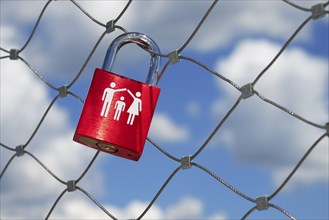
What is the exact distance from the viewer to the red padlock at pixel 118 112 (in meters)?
1.32

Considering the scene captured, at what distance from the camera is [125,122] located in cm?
134

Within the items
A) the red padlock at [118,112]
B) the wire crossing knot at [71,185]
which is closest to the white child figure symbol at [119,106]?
the red padlock at [118,112]

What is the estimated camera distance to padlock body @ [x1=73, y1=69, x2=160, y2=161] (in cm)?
132

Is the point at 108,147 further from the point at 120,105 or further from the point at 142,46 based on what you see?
the point at 142,46

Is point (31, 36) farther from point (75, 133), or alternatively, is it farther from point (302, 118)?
point (302, 118)

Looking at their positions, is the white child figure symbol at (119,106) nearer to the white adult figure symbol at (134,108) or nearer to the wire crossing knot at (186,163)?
the white adult figure symbol at (134,108)

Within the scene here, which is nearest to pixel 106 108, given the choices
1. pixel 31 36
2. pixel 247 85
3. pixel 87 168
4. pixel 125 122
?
pixel 125 122

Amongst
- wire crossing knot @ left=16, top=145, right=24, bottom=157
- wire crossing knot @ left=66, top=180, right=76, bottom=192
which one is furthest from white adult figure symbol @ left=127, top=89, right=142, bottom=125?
wire crossing knot @ left=16, top=145, right=24, bottom=157

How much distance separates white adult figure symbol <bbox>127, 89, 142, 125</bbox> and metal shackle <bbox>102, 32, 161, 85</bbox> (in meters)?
0.04

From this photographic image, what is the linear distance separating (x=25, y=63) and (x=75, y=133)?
87 cm

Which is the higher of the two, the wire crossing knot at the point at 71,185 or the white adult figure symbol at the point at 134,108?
the wire crossing knot at the point at 71,185

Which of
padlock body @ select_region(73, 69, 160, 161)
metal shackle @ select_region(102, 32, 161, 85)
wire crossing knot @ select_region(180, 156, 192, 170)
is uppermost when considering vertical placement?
metal shackle @ select_region(102, 32, 161, 85)

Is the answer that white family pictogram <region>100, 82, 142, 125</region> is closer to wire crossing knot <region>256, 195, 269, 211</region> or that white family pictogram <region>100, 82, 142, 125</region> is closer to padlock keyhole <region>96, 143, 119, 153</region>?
padlock keyhole <region>96, 143, 119, 153</region>

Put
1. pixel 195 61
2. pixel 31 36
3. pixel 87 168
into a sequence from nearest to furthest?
pixel 195 61 < pixel 87 168 < pixel 31 36
